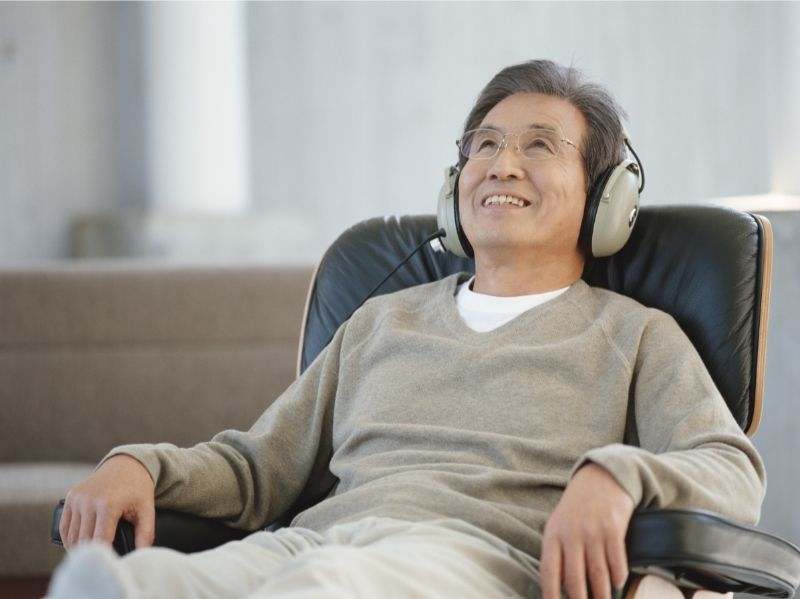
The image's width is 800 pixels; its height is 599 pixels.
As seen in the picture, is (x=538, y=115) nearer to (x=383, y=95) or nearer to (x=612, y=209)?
(x=612, y=209)

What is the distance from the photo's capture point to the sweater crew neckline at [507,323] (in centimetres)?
152

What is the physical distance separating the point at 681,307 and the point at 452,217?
0.37 meters

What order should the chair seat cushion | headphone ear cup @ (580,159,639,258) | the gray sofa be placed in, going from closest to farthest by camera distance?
headphone ear cup @ (580,159,639,258)
the chair seat cushion
the gray sofa

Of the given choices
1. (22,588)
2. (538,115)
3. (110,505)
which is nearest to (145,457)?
(110,505)

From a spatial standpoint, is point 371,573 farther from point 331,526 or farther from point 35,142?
point 35,142

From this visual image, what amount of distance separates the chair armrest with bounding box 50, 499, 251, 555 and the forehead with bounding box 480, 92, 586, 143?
2.30 feet

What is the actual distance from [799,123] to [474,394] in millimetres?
3397

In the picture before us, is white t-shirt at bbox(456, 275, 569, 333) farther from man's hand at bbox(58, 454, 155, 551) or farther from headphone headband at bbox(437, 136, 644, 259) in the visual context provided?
man's hand at bbox(58, 454, 155, 551)

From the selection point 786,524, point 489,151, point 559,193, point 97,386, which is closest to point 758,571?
point 559,193

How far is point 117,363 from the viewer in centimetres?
280

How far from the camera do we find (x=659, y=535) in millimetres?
1069

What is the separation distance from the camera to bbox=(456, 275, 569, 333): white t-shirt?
1563mm

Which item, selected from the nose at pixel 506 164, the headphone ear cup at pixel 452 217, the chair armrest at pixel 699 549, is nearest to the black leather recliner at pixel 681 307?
the chair armrest at pixel 699 549

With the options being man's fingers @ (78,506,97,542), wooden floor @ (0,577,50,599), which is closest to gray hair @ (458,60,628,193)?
man's fingers @ (78,506,97,542)
